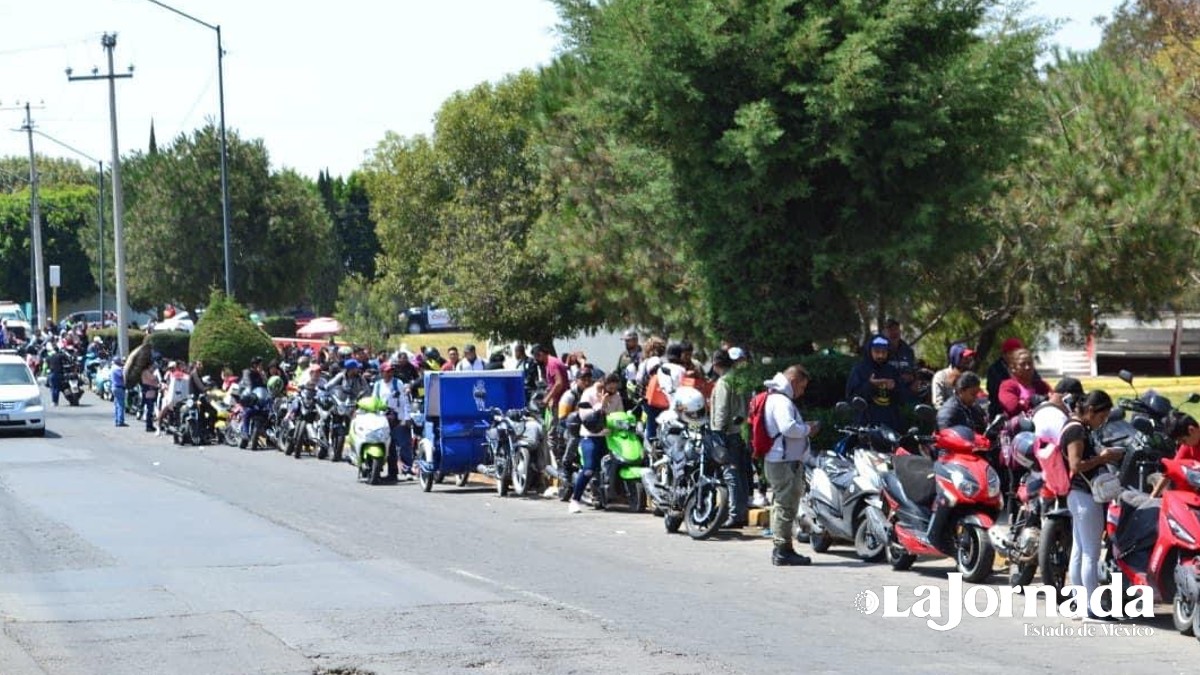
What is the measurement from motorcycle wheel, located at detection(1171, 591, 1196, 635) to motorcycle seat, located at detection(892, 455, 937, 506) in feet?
9.86

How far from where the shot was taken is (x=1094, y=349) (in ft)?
154

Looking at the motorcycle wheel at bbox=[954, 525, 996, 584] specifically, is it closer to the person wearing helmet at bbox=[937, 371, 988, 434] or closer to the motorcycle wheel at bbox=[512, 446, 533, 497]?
the person wearing helmet at bbox=[937, 371, 988, 434]

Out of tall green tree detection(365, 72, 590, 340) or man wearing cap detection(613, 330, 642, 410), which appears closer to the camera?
man wearing cap detection(613, 330, 642, 410)

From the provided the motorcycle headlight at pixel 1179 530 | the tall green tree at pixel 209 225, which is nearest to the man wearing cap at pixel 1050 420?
the motorcycle headlight at pixel 1179 530

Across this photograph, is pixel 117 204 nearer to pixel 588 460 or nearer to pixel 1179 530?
pixel 588 460

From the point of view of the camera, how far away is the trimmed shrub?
86500 mm

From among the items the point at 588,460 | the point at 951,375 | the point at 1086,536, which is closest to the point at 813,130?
the point at 951,375

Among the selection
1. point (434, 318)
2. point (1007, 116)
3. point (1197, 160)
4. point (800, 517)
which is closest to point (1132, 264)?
point (1197, 160)

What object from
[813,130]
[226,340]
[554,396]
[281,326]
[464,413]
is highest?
[813,130]

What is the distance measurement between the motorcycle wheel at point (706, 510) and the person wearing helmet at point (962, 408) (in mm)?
2875

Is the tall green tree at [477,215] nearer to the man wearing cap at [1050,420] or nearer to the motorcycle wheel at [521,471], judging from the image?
the motorcycle wheel at [521,471]

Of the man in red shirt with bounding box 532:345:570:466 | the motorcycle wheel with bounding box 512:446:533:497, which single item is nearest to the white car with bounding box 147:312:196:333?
the man in red shirt with bounding box 532:345:570:466

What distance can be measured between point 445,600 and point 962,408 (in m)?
4.67

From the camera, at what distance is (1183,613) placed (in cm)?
1120
